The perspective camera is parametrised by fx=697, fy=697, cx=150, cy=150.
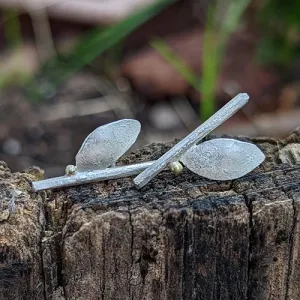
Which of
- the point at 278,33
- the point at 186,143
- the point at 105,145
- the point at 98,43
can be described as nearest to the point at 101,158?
the point at 105,145

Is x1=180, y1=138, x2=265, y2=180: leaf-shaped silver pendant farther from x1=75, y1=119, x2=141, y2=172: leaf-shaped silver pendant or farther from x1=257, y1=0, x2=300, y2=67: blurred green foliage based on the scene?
x1=257, y1=0, x2=300, y2=67: blurred green foliage

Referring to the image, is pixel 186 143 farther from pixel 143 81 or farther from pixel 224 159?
pixel 143 81

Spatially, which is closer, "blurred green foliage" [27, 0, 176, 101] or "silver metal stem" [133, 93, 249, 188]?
"silver metal stem" [133, 93, 249, 188]

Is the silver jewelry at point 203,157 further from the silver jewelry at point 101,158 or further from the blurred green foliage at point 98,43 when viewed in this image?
the blurred green foliage at point 98,43

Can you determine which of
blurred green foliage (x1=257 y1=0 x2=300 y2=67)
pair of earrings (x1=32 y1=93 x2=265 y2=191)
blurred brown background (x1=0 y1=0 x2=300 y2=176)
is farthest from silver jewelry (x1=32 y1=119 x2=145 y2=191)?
blurred green foliage (x1=257 y1=0 x2=300 y2=67)

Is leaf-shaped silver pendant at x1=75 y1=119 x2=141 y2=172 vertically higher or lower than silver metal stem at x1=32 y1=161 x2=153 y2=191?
higher

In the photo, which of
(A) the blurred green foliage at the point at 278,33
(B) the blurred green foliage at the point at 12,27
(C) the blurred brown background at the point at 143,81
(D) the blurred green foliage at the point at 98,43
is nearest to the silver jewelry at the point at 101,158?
(D) the blurred green foliage at the point at 98,43
